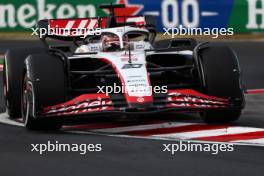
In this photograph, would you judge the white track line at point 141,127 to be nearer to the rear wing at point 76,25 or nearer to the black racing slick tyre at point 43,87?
the black racing slick tyre at point 43,87

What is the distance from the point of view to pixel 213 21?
26.0 meters

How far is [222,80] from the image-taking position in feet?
40.1

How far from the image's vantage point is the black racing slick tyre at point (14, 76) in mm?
13227

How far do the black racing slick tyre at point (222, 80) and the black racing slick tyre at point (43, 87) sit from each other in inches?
66.6

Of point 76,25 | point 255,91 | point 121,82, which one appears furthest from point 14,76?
point 255,91

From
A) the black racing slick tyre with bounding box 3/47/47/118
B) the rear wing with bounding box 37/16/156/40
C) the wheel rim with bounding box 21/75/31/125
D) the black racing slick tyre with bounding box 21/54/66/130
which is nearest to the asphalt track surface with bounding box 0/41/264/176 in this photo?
the black racing slick tyre with bounding box 21/54/66/130

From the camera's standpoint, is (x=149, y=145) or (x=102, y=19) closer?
(x=149, y=145)

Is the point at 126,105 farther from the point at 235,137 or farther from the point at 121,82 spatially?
the point at 235,137

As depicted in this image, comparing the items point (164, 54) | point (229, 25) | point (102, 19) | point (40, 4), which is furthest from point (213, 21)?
point (164, 54)

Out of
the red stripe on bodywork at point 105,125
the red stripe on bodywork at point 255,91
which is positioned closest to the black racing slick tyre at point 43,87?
the red stripe on bodywork at point 105,125

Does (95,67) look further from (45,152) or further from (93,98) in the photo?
(45,152)

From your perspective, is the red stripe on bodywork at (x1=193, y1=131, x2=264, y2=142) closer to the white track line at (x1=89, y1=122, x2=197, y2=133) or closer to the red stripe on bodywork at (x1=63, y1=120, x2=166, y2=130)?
the white track line at (x1=89, y1=122, x2=197, y2=133)

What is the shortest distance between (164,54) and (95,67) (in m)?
0.88

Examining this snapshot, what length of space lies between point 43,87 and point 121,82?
89 cm
